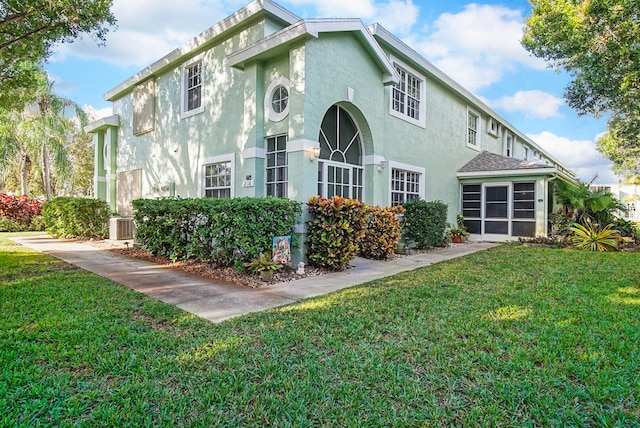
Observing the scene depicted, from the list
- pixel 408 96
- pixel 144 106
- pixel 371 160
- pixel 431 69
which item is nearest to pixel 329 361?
pixel 371 160

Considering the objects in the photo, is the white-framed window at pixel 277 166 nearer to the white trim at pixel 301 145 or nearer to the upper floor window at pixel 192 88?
the white trim at pixel 301 145

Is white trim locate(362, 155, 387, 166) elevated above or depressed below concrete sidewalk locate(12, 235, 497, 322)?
above

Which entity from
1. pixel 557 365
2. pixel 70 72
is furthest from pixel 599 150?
pixel 70 72

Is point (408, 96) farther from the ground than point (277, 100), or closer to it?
farther from the ground

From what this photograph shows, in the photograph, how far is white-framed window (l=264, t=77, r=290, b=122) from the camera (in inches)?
346

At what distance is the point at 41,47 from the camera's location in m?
8.43

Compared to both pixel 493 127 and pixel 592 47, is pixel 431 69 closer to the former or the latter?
pixel 592 47

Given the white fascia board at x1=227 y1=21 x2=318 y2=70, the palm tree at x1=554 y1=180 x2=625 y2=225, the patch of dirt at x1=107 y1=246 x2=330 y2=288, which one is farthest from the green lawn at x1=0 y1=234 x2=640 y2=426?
the palm tree at x1=554 y1=180 x2=625 y2=225

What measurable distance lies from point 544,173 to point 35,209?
2450cm

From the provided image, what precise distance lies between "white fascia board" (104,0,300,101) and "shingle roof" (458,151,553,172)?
10511mm

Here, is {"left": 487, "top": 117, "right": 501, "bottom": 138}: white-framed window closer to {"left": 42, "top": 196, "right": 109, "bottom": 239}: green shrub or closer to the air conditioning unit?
the air conditioning unit

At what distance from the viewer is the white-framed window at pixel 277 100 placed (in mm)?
8797

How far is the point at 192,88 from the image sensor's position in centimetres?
1210

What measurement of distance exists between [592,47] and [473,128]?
19.2 ft
